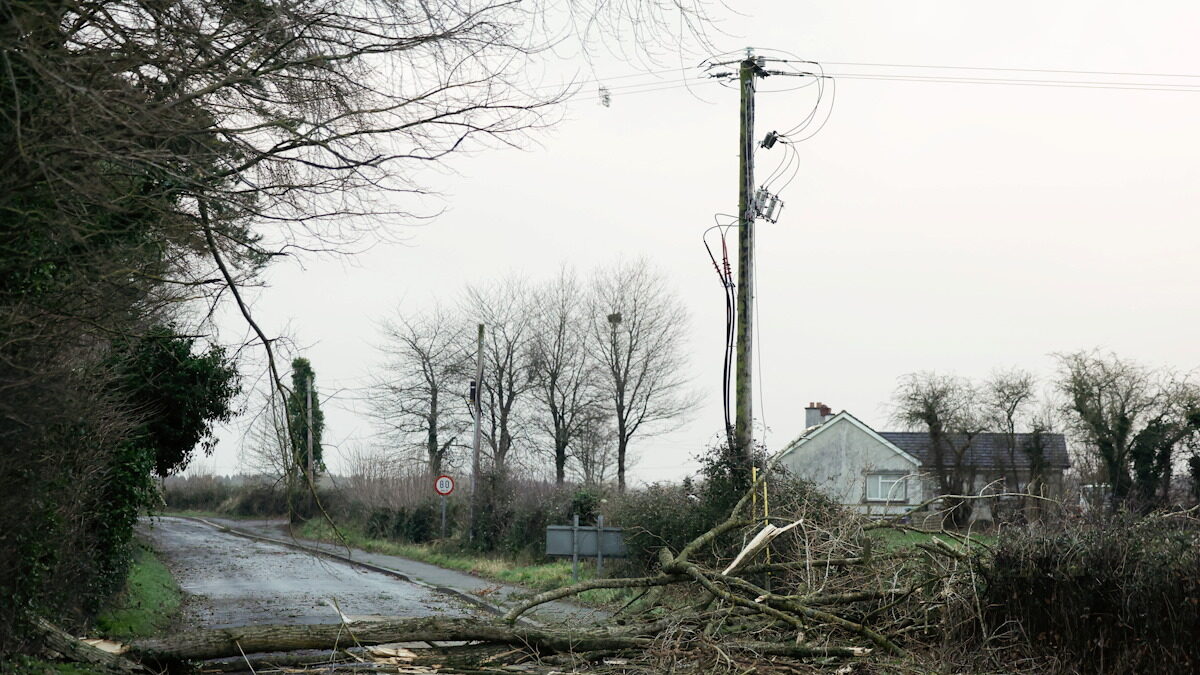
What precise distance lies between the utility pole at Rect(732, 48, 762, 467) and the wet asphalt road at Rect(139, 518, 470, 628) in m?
5.27

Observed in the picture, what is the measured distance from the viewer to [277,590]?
21.4m

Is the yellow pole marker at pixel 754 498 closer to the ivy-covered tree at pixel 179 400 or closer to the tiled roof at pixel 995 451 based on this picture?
the ivy-covered tree at pixel 179 400

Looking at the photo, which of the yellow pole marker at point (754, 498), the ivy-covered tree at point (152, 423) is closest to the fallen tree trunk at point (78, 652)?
the ivy-covered tree at point (152, 423)

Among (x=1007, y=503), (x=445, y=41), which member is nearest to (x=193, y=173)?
(x=445, y=41)

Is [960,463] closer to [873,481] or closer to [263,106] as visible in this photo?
[873,481]

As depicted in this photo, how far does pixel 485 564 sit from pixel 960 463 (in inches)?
875

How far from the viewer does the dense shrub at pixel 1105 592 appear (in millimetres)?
7902

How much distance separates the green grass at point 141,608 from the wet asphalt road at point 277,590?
327mm

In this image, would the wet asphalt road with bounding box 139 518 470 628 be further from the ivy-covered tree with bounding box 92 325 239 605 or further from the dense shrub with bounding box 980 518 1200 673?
the dense shrub with bounding box 980 518 1200 673

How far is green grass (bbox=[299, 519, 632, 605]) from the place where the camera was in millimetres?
17266

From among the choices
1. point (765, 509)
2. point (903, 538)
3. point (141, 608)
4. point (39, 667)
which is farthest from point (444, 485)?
point (39, 667)

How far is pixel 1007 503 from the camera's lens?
1454cm

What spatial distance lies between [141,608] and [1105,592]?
13467mm

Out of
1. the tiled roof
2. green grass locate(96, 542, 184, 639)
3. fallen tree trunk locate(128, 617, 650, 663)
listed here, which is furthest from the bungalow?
fallen tree trunk locate(128, 617, 650, 663)
